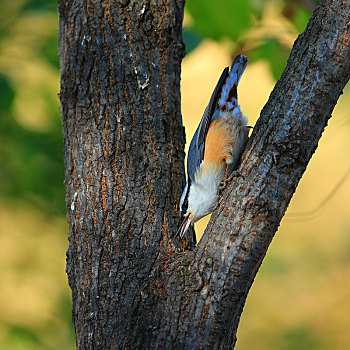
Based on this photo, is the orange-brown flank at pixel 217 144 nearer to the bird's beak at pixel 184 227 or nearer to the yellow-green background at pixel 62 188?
the yellow-green background at pixel 62 188

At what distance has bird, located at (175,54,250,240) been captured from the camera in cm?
271

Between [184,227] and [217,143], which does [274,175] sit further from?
[217,143]

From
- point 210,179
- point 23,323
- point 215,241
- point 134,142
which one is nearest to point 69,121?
point 134,142

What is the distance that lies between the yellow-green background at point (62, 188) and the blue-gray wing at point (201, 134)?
0.20 meters

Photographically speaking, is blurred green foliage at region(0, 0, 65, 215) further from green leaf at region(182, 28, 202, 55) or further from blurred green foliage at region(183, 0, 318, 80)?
blurred green foliage at region(183, 0, 318, 80)

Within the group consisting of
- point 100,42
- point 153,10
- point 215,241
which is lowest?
point 215,241

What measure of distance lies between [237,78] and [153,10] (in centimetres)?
89

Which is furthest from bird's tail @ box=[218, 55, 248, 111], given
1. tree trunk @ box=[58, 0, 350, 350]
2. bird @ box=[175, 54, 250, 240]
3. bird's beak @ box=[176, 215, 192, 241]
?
bird's beak @ box=[176, 215, 192, 241]

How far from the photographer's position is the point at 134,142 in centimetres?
206

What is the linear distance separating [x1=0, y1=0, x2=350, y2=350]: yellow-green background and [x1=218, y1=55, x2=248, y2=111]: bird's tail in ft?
0.35

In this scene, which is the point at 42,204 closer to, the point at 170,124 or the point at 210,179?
the point at 210,179

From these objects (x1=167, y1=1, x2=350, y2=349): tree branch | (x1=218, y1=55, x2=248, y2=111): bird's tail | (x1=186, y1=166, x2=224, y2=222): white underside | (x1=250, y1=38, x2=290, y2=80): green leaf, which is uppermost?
(x1=218, y1=55, x2=248, y2=111): bird's tail

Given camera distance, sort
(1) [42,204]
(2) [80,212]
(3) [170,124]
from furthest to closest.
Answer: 1. (1) [42,204]
2. (3) [170,124]
3. (2) [80,212]

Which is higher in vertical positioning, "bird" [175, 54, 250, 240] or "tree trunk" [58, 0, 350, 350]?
Result: "bird" [175, 54, 250, 240]
